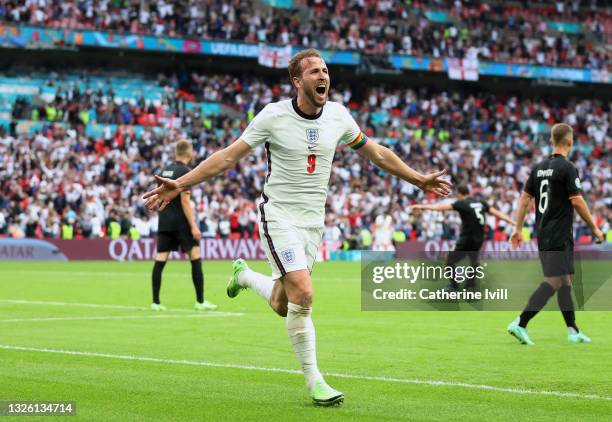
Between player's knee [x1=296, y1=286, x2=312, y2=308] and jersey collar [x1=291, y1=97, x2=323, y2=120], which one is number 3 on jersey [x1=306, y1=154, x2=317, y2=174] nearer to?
jersey collar [x1=291, y1=97, x2=323, y2=120]

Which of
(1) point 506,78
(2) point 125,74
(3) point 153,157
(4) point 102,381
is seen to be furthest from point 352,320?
(1) point 506,78

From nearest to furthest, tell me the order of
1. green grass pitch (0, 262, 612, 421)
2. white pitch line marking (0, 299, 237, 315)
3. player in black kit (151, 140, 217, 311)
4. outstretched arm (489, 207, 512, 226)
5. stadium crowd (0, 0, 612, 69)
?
green grass pitch (0, 262, 612, 421), player in black kit (151, 140, 217, 311), white pitch line marking (0, 299, 237, 315), outstretched arm (489, 207, 512, 226), stadium crowd (0, 0, 612, 69)

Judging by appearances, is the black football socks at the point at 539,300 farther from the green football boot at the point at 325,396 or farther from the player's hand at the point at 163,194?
the player's hand at the point at 163,194

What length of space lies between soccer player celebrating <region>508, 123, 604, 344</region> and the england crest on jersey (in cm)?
476

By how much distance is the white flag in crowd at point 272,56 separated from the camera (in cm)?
5106

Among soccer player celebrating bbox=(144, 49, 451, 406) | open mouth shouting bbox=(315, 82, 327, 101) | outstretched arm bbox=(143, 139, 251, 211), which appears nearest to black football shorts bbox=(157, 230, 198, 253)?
soccer player celebrating bbox=(144, 49, 451, 406)

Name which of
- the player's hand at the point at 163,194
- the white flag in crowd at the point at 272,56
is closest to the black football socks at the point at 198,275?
the player's hand at the point at 163,194

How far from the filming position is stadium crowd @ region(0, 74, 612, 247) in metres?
38.7

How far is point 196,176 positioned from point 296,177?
0.77 meters

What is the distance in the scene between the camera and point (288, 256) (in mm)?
7922

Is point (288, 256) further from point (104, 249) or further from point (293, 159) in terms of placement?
point (104, 249)

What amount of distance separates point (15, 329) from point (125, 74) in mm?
39322

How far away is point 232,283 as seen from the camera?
33.9 ft

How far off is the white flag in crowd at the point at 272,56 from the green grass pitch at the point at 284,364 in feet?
110
